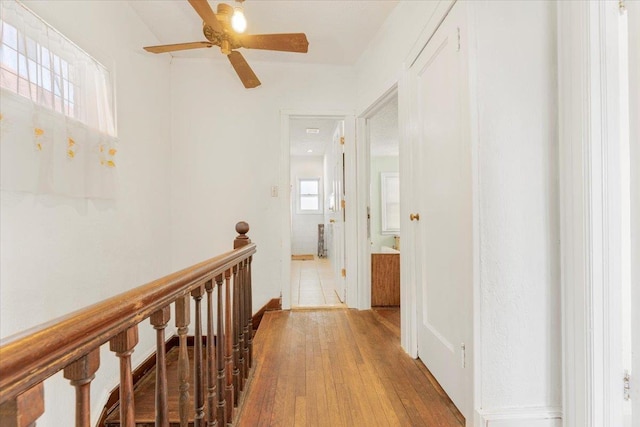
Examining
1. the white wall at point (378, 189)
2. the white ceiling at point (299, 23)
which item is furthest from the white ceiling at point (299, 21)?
the white wall at point (378, 189)

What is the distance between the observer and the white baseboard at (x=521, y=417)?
124 centimetres

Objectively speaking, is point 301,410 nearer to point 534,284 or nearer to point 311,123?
point 534,284

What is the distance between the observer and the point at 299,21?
236 centimetres

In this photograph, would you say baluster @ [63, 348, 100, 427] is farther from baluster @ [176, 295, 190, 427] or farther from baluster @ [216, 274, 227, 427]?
baluster @ [216, 274, 227, 427]

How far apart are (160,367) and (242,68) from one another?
212 centimetres

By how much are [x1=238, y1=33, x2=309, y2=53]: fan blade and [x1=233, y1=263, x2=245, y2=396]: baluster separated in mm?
1470

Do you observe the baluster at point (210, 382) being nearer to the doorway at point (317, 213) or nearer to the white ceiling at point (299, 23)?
the doorway at point (317, 213)

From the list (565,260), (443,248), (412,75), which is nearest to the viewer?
(565,260)

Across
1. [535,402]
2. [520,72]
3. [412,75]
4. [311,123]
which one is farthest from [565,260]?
[311,123]

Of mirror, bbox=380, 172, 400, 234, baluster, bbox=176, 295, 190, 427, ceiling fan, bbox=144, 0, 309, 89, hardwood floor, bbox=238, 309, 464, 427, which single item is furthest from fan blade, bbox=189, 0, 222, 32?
mirror, bbox=380, 172, 400, 234

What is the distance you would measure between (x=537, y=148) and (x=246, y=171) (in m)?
2.43

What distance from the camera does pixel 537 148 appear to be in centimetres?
127

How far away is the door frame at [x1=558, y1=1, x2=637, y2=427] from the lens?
3.54ft

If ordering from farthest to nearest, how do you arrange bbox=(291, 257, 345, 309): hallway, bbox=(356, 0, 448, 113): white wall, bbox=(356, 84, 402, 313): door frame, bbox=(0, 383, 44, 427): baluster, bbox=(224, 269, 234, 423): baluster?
1. bbox=(291, 257, 345, 309): hallway
2. bbox=(356, 84, 402, 313): door frame
3. bbox=(356, 0, 448, 113): white wall
4. bbox=(224, 269, 234, 423): baluster
5. bbox=(0, 383, 44, 427): baluster
